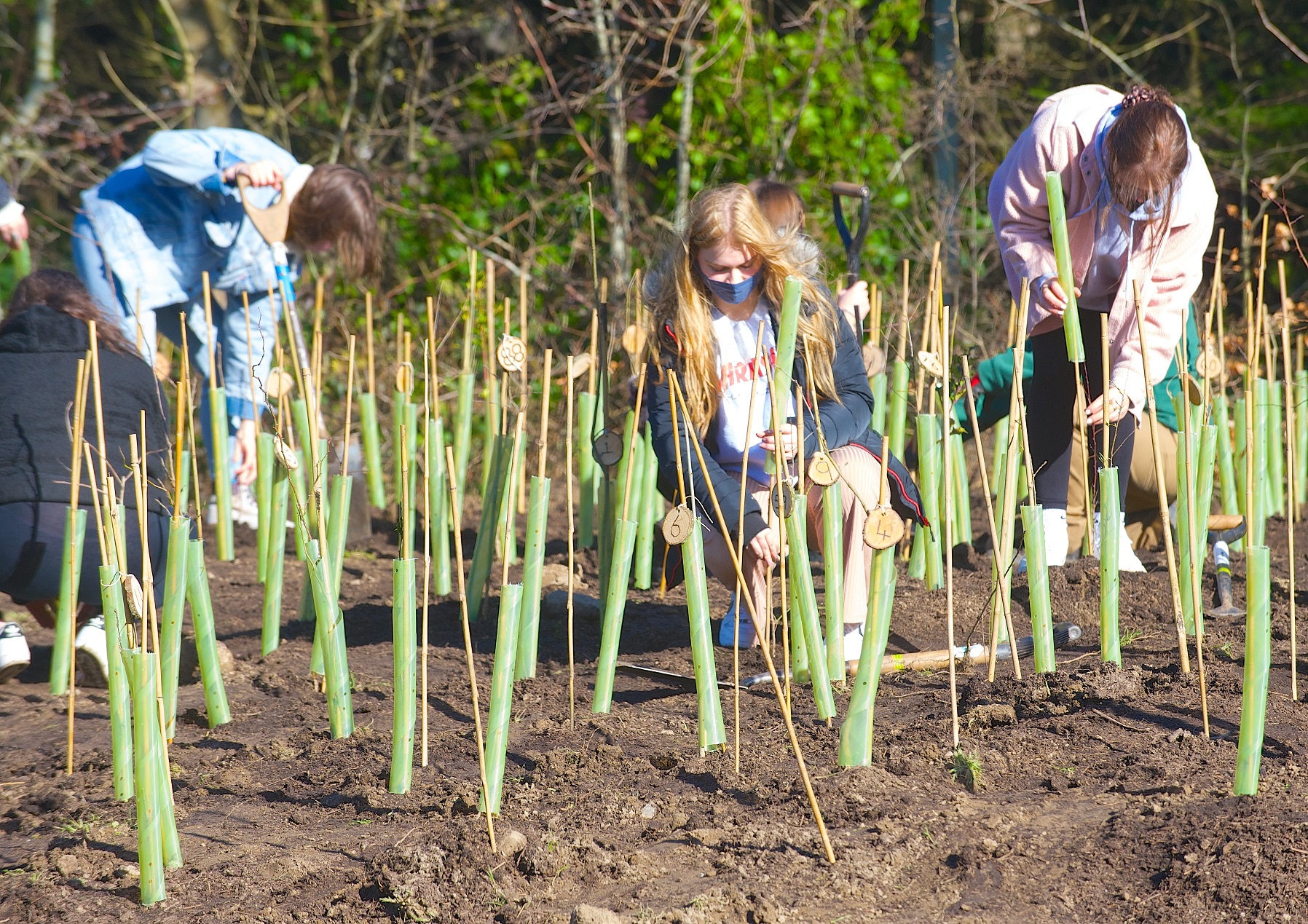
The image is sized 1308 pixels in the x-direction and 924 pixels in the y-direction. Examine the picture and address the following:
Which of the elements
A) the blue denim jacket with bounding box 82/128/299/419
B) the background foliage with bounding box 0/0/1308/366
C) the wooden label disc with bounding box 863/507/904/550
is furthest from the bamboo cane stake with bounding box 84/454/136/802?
the background foliage with bounding box 0/0/1308/366

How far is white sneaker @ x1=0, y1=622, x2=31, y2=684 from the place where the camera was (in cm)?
233

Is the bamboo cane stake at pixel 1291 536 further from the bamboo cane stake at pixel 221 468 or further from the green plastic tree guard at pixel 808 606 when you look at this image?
the bamboo cane stake at pixel 221 468

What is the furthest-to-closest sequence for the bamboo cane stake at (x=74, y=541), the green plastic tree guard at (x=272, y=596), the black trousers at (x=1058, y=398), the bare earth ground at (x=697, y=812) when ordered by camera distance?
1. the black trousers at (x=1058, y=398)
2. the green plastic tree guard at (x=272, y=596)
3. the bamboo cane stake at (x=74, y=541)
4. the bare earth ground at (x=697, y=812)

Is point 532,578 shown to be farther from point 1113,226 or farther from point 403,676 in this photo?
point 1113,226

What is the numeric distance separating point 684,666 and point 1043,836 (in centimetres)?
94

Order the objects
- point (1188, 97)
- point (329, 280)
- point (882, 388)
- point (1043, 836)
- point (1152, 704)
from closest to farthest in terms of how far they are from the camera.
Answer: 1. point (1043, 836)
2. point (1152, 704)
3. point (882, 388)
4. point (329, 280)
5. point (1188, 97)

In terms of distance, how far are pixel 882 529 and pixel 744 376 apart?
74 cm

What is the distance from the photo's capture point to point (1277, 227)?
2174 millimetres

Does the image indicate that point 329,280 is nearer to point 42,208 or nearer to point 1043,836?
point 42,208

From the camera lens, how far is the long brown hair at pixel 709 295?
2.25m

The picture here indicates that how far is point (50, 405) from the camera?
240cm

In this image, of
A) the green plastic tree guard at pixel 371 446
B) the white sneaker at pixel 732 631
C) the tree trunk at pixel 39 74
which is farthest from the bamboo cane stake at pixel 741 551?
the tree trunk at pixel 39 74

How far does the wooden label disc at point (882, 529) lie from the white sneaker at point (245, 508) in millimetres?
2564

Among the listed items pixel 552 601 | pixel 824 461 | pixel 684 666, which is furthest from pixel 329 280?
pixel 824 461
